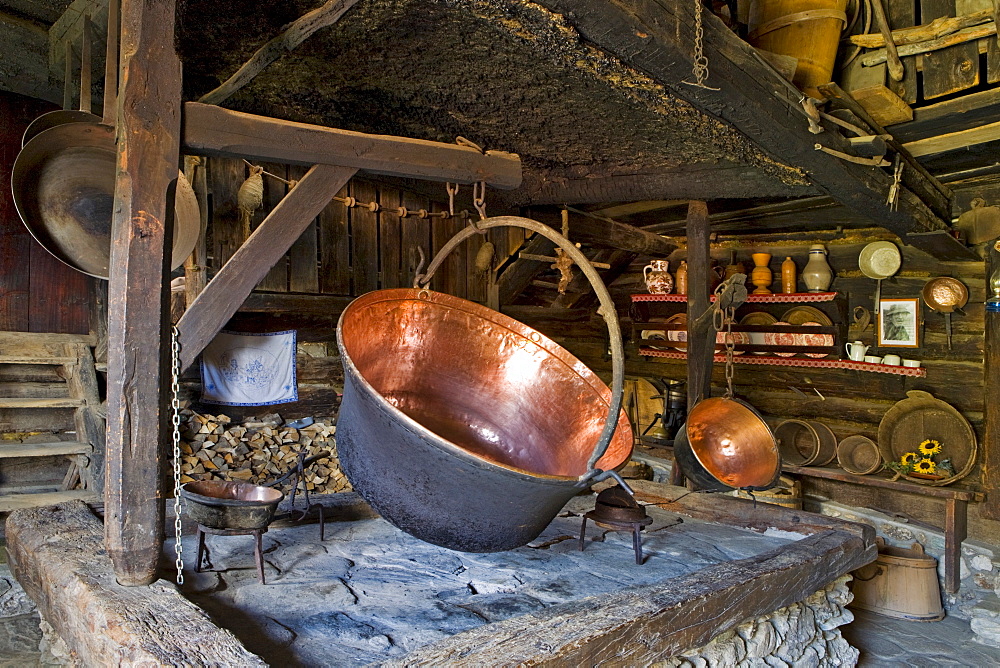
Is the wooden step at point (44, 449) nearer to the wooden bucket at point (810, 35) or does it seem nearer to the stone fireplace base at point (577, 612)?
the stone fireplace base at point (577, 612)

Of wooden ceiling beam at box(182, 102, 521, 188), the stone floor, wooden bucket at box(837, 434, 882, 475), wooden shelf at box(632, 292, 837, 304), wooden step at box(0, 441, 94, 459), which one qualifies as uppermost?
wooden ceiling beam at box(182, 102, 521, 188)

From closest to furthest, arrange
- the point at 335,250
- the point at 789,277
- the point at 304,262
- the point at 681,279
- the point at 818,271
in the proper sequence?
1. the point at 304,262
2. the point at 335,250
3. the point at 818,271
4. the point at 789,277
5. the point at 681,279

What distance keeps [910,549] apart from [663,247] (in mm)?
2912

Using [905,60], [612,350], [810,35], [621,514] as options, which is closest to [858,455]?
[905,60]

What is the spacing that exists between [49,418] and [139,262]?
2.91 meters

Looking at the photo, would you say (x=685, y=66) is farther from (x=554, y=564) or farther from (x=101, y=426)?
(x=101, y=426)

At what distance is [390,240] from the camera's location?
16.4 ft

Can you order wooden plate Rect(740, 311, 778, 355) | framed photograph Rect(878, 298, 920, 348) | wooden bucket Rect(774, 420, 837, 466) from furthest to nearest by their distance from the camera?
wooden plate Rect(740, 311, 778, 355) < wooden bucket Rect(774, 420, 837, 466) < framed photograph Rect(878, 298, 920, 348)

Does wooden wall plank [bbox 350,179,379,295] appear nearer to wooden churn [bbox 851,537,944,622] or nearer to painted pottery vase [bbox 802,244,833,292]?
painted pottery vase [bbox 802,244,833,292]

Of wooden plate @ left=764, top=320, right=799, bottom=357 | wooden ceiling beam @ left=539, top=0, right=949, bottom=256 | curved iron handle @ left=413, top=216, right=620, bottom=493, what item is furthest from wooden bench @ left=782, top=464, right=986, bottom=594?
curved iron handle @ left=413, top=216, right=620, bottom=493

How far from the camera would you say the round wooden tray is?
15.1 feet

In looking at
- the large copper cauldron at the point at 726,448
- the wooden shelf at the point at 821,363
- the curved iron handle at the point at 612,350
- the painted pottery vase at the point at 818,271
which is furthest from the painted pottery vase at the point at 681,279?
the curved iron handle at the point at 612,350

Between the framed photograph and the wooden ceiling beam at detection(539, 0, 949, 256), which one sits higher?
the wooden ceiling beam at detection(539, 0, 949, 256)

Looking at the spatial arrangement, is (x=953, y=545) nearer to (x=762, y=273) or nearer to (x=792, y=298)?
(x=792, y=298)
